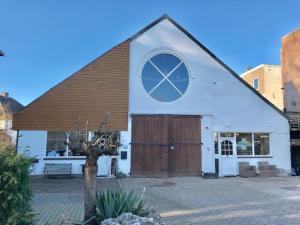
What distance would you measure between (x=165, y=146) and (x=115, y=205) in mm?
12139

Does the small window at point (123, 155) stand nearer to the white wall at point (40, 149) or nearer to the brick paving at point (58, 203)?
the white wall at point (40, 149)

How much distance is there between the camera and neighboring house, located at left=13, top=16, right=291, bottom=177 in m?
17.8

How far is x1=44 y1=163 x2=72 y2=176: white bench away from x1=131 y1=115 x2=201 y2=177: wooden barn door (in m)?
3.70

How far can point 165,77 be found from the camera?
19328 millimetres

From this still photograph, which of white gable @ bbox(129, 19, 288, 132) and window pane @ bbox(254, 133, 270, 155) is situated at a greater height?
white gable @ bbox(129, 19, 288, 132)

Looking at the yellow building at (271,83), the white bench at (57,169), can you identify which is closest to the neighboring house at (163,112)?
the white bench at (57,169)

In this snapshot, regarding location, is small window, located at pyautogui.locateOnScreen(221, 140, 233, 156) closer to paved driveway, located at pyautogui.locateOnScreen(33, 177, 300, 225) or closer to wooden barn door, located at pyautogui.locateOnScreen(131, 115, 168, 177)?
wooden barn door, located at pyautogui.locateOnScreen(131, 115, 168, 177)

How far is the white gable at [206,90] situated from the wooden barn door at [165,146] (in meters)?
0.85

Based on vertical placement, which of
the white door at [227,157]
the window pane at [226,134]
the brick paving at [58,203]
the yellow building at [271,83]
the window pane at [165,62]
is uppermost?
the yellow building at [271,83]

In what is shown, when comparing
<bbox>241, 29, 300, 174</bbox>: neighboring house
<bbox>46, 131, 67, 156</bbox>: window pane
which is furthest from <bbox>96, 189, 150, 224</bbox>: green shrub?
<bbox>241, 29, 300, 174</bbox>: neighboring house

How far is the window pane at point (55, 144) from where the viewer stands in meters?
17.8

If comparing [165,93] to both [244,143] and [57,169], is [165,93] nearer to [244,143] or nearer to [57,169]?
[244,143]

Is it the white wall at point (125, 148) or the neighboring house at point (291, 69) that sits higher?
the neighboring house at point (291, 69)

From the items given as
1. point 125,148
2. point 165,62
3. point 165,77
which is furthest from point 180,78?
point 125,148
